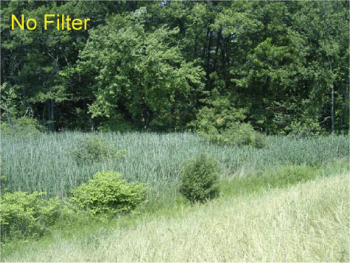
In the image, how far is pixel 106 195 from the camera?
21.4 ft

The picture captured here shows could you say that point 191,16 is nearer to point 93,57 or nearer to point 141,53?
point 141,53

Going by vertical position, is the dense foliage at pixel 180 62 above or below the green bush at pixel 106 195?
above

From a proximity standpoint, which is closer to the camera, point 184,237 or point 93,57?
point 184,237

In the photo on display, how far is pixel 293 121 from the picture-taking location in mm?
18234

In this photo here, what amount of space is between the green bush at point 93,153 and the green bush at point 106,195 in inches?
85.5

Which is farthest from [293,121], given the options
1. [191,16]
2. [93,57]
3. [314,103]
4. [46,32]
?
[46,32]

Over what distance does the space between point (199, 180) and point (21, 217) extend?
11.9 feet

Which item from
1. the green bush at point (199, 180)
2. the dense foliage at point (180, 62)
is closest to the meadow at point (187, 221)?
the green bush at point (199, 180)

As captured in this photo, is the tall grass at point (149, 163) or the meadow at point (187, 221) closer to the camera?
the meadow at point (187, 221)

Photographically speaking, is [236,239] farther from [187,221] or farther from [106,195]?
[106,195]

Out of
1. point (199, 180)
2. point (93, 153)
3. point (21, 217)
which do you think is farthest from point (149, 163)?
point (21, 217)

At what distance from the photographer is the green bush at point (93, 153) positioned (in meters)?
8.94

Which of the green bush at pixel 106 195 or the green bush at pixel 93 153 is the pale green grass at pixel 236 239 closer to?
the green bush at pixel 106 195

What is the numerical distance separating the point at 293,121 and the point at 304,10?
612 cm
